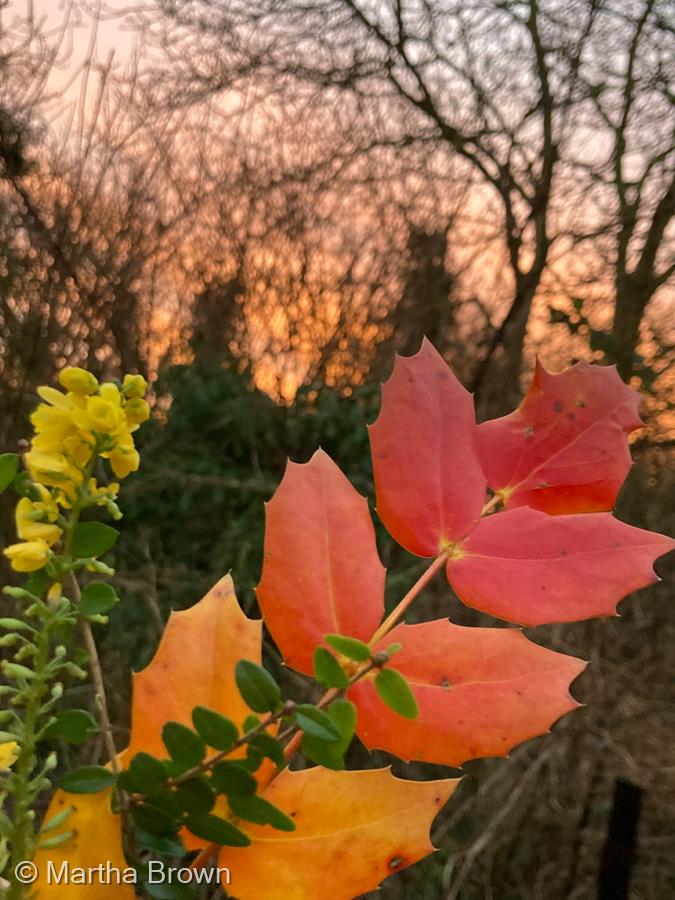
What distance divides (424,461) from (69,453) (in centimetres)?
11

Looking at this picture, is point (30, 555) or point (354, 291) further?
point (354, 291)

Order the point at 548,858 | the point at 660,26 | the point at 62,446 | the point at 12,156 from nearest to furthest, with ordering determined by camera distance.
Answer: the point at 62,446
the point at 548,858
the point at 660,26
the point at 12,156

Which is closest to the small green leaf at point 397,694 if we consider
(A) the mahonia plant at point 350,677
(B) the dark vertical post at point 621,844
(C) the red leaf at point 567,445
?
(A) the mahonia plant at point 350,677

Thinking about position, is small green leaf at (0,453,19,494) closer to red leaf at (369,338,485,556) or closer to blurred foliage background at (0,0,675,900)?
red leaf at (369,338,485,556)

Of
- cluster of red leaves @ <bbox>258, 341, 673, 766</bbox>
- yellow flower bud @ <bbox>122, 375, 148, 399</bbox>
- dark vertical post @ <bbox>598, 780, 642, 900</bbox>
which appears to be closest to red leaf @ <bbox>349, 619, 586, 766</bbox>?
cluster of red leaves @ <bbox>258, 341, 673, 766</bbox>

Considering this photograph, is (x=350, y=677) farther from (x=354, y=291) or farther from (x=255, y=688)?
(x=354, y=291)

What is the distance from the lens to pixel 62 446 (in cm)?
20

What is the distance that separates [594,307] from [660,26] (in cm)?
59

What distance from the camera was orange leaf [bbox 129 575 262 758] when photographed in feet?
0.69

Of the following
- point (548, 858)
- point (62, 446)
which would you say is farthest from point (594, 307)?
point (62, 446)

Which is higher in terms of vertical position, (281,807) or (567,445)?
(567,445)

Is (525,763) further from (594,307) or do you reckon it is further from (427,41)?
(427,41)

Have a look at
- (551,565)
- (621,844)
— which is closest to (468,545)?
(551,565)

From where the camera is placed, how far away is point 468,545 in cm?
25
